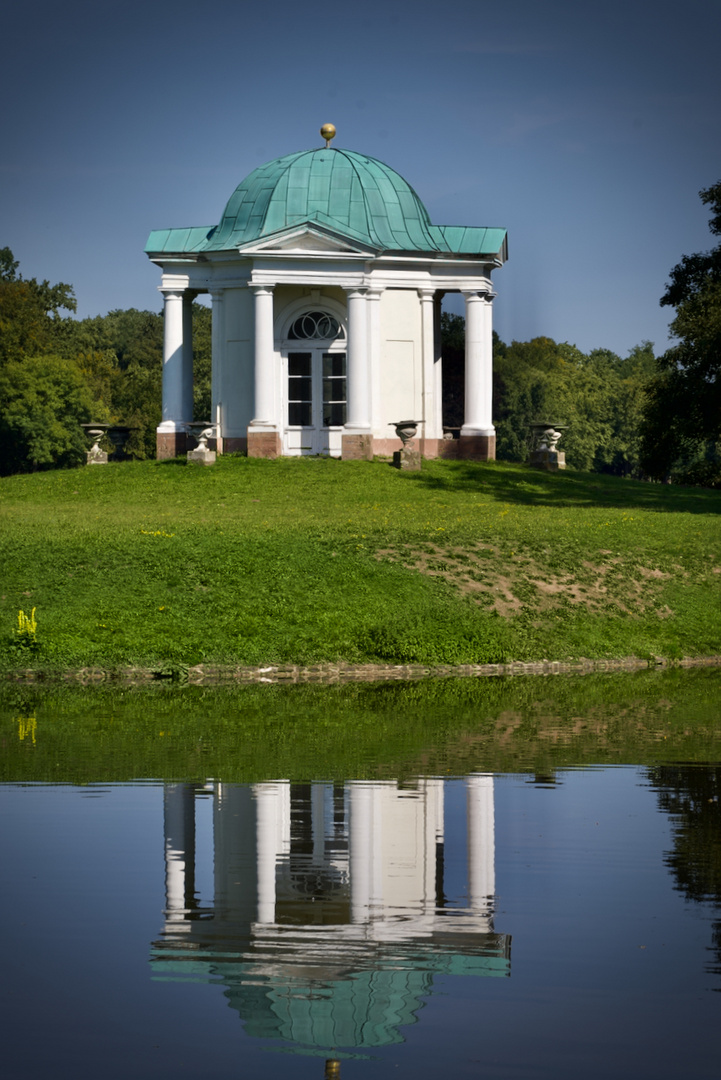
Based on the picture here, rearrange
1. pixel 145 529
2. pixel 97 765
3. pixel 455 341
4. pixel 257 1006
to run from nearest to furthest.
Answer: pixel 257 1006 < pixel 97 765 < pixel 145 529 < pixel 455 341

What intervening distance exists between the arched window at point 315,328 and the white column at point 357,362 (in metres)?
1.62

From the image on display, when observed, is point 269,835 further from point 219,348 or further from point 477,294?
point 477,294

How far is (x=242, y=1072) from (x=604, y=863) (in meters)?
4.36

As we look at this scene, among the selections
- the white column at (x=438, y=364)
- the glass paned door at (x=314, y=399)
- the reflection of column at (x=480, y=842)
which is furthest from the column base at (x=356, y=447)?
the reflection of column at (x=480, y=842)

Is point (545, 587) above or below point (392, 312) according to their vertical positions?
below

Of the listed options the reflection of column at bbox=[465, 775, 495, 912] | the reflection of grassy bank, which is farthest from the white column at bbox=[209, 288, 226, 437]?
the reflection of column at bbox=[465, 775, 495, 912]

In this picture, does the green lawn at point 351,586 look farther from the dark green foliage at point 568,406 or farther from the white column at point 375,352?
the dark green foliage at point 568,406

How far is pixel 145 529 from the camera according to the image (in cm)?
2884

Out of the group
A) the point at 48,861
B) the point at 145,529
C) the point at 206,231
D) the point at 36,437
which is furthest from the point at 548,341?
the point at 48,861

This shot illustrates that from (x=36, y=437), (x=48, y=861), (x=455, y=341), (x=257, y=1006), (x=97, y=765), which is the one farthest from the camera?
(x=36, y=437)

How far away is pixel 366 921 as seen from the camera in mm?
8758

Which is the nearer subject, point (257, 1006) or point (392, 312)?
point (257, 1006)

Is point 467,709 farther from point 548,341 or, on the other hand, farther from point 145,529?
point 548,341

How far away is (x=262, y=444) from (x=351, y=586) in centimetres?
1959
